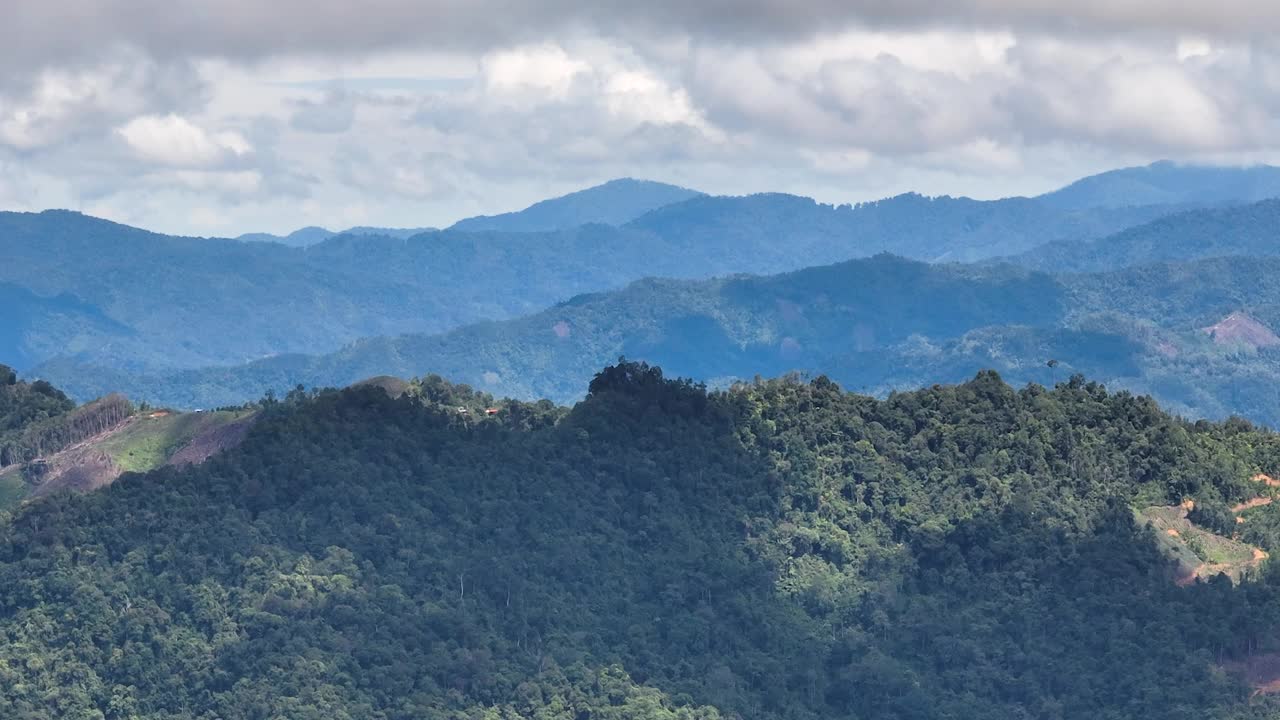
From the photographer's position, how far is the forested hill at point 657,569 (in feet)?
343

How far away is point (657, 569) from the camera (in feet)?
377

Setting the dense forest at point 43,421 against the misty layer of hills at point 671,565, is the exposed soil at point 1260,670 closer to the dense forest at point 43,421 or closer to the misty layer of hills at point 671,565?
the misty layer of hills at point 671,565

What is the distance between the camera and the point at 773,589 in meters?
115

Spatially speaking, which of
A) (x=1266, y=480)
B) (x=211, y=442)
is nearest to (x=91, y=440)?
(x=211, y=442)

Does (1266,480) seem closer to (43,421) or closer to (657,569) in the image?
(657,569)

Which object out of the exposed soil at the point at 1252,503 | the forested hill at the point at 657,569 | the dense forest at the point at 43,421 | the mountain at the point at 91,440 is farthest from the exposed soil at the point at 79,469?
the exposed soil at the point at 1252,503

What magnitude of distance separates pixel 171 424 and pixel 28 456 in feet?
31.1

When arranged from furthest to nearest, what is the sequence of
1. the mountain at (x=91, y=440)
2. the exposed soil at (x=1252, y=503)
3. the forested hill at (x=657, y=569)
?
the mountain at (x=91, y=440)
the exposed soil at (x=1252, y=503)
the forested hill at (x=657, y=569)

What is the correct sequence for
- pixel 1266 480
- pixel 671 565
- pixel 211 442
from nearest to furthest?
pixel 671 565
pixel 1266 480
pixel 211 442

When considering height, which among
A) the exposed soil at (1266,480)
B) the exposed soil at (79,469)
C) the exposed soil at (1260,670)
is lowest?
the exposed soil at (1260,670)

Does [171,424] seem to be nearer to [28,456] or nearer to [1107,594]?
[28,456]

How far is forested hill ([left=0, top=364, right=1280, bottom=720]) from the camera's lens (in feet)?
343

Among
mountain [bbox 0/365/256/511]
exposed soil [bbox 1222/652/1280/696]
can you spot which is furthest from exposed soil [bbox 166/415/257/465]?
exposed soil [bbox 1222/652/1280/696]

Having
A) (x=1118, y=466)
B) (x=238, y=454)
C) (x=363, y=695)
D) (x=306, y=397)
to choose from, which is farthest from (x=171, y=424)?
(x=1118, y=466)
